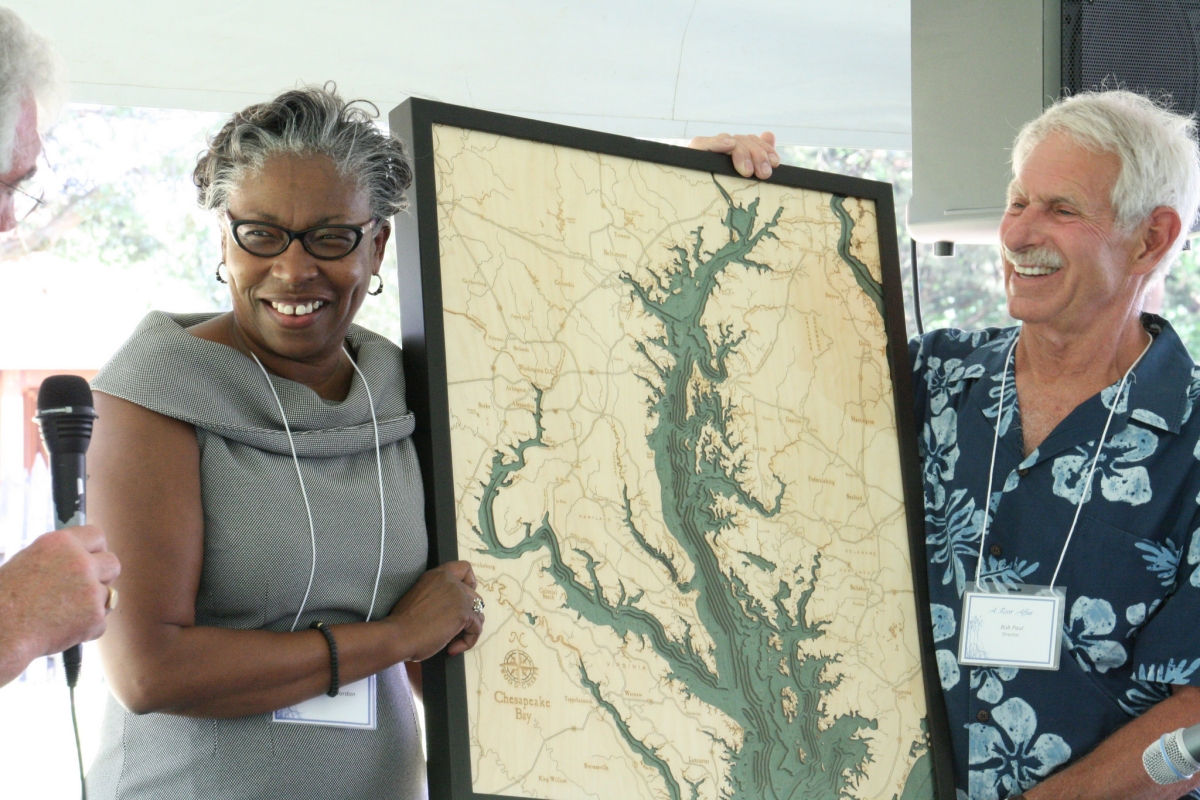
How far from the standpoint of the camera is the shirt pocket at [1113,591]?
1.75 m

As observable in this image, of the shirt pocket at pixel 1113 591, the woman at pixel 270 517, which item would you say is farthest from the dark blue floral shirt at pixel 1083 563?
the woman at pixel 270 517

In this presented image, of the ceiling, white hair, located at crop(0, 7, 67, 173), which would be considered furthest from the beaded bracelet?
the ceiling

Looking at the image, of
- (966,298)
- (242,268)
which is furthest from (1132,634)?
(966,298)

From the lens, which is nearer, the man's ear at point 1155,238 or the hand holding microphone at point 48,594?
the hand holding microphone at point 48,594

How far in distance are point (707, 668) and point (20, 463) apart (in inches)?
192

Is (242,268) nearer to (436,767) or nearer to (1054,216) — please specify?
(436,767)

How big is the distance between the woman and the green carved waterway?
0.71 feet

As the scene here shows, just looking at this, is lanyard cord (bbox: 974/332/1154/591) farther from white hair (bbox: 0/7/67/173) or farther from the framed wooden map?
white hair (bbox: 0/7/67/173)

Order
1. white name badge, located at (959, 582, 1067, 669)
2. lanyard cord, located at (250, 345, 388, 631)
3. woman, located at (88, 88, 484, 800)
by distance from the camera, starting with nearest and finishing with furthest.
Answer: woman, located at (88, 88, 484, 800) < lanyard cord, located at (250, 345, 388, 631) < white name badge, located at (959, 582, 1067, 669)

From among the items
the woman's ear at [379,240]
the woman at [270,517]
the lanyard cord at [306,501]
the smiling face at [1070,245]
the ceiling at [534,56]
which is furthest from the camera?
the ceiling at [534,56]

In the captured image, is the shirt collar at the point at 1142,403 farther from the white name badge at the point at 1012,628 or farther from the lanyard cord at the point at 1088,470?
the white name badge at the point at 1012,628

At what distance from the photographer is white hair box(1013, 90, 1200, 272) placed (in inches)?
73.4

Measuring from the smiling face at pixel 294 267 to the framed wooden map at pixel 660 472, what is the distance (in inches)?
4.7

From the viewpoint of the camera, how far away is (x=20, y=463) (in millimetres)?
5500
